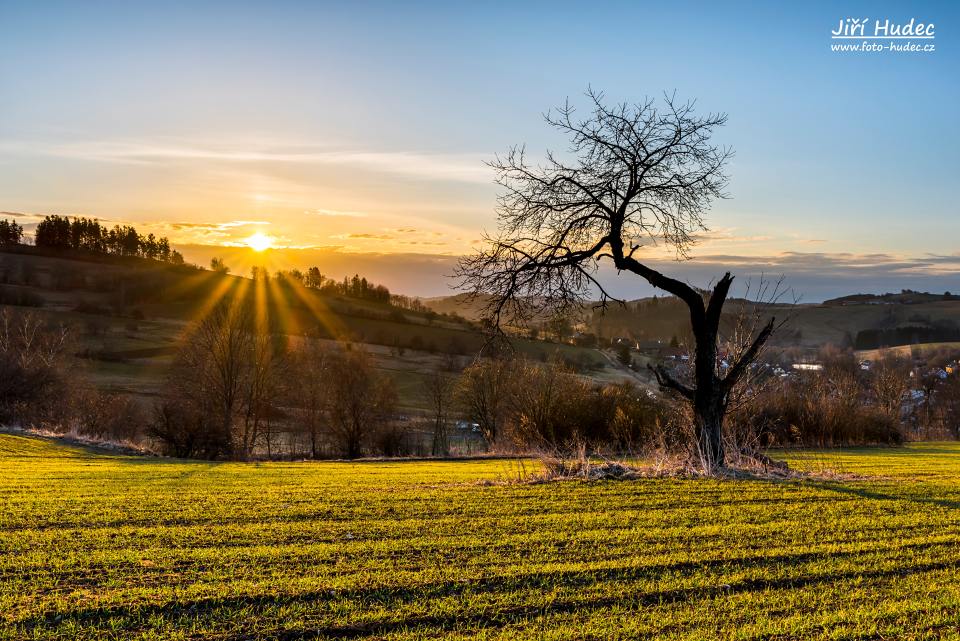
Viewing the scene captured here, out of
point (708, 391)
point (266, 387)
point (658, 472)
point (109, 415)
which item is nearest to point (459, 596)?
point (658, 472)

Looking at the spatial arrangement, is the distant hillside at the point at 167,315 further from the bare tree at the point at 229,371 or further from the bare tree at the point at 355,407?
the bare tree at the point at 355,407

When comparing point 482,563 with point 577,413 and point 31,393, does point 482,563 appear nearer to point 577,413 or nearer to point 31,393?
point 577,413

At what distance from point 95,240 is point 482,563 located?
15568 cm

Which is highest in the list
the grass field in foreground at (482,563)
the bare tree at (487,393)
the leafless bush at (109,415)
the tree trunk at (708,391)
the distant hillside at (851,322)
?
the distant hillside at (851,322)

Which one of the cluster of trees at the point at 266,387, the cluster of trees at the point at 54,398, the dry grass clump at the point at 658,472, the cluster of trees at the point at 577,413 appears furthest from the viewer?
the cluster of trees at the point at 266,387

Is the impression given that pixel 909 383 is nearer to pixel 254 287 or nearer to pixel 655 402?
pixel 655 402

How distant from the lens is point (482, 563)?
339 inches

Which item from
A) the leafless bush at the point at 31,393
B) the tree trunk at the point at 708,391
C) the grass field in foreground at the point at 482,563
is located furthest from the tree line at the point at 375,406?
the grass field in foreground at the point at 482,563

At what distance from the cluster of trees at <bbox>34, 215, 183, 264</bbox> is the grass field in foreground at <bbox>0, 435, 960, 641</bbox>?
144883mm

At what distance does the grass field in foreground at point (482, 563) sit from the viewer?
6730 millimetres

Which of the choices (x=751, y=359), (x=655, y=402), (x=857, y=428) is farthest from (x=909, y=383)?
(x=751, y=359)

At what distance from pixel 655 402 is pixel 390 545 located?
3387 cm

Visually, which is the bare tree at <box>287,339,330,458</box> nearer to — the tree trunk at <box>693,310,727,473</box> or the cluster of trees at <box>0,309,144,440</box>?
the cluster of trees at <box>0,309,144,440</box>

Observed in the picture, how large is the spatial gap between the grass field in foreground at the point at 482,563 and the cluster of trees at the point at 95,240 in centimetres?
14488
